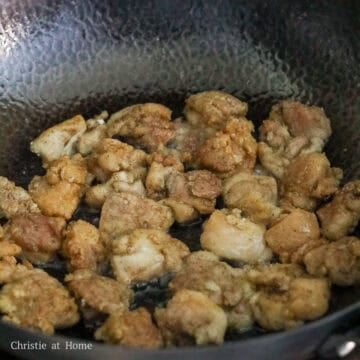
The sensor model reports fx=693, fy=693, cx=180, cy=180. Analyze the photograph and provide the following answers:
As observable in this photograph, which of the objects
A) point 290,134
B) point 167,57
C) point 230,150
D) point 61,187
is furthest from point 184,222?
point 167,57

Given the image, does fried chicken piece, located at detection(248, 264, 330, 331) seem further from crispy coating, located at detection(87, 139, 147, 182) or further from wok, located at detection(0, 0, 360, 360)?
wok, located at detection(0, 0, 360, 360)

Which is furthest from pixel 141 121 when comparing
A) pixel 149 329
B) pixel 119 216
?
pixel 149 329

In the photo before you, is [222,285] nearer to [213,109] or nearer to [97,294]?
[97,294]

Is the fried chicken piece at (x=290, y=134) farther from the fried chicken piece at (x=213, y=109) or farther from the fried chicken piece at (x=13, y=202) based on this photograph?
the fried chicken piece at (x=13, y=202)

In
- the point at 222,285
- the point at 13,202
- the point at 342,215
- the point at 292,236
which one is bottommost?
the point at 13,202

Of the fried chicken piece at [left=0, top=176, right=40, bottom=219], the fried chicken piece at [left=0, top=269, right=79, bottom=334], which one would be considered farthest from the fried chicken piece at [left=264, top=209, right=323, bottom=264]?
the fried chicken piece at [left=0, top=176, right=40, bottom=219]

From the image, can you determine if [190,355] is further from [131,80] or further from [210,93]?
[131,80]

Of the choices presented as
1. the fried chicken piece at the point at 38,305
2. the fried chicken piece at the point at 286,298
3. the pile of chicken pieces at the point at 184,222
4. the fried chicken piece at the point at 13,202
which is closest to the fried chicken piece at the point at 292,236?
the pile of chicken pieces at the point at 184,222
